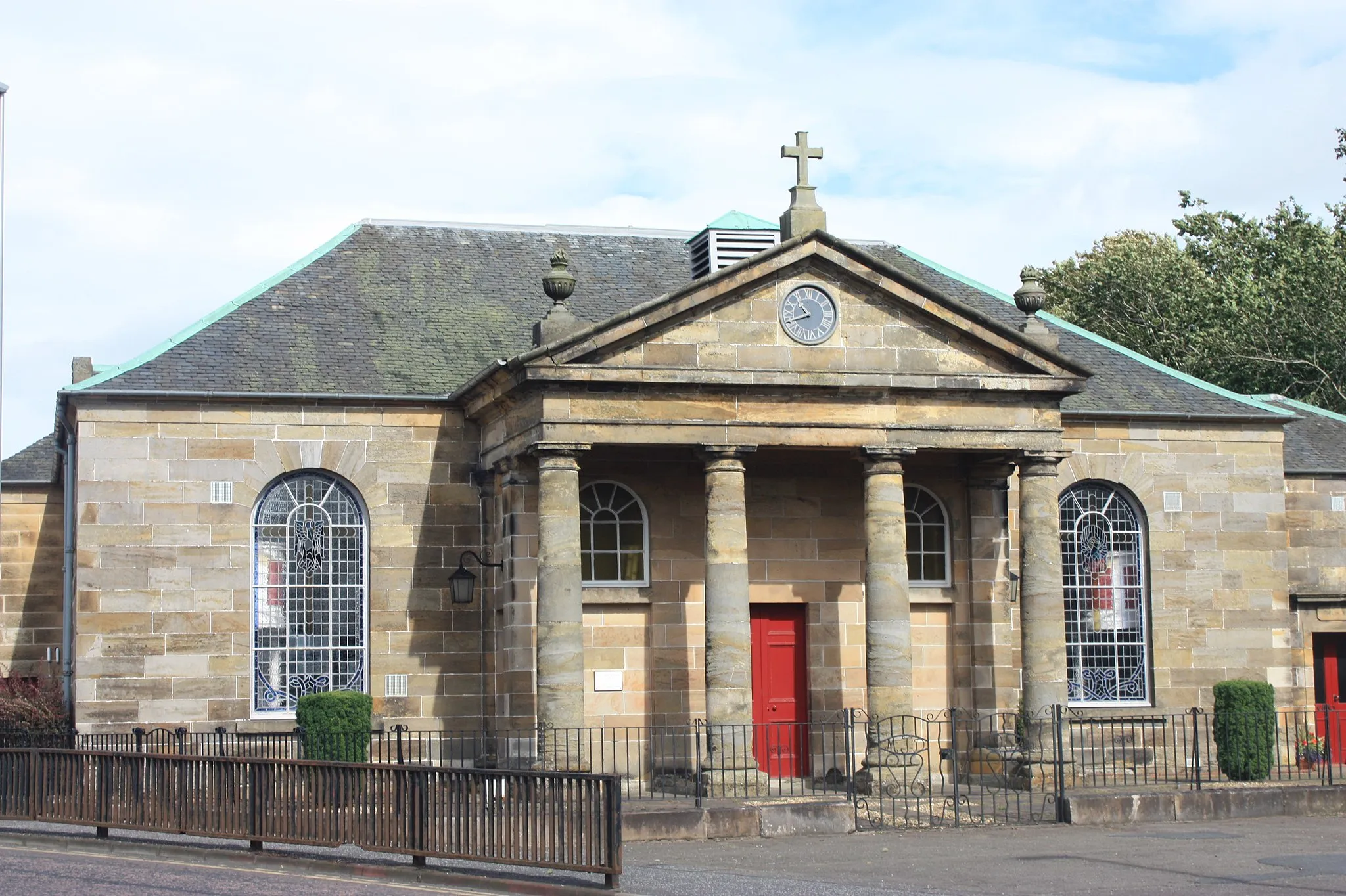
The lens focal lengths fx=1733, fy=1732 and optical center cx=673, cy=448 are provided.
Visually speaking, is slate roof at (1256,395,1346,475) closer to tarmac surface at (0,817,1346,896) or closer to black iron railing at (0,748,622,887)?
tarmac surface at (0,817,1346,896)

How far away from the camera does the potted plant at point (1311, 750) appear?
25984mm

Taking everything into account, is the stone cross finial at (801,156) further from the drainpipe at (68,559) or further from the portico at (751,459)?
the drainpipe at (68,559)

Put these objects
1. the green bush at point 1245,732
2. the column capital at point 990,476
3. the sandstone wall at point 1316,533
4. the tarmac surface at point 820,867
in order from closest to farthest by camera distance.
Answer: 1. the tarmac surface at point 820,867
2. the green bush at point 1245,732
3. the column capital at point 990,476
4. the sandstone wall at point 1316,533

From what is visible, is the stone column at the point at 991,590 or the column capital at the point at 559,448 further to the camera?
the stone column at the point at 991,590

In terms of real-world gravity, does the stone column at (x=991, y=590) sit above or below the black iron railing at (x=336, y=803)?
above

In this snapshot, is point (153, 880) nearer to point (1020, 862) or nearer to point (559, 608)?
point (559, 608)

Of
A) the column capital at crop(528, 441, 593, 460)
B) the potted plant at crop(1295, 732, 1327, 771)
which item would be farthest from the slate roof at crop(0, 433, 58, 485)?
the potted plant at crop(1295, 732, 1327, 771)

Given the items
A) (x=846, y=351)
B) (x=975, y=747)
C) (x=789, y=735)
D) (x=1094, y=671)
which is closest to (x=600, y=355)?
(x=846, y=351)

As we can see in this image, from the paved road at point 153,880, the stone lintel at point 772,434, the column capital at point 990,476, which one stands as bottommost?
the paved road at point 153,880

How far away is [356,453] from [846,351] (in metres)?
7.20

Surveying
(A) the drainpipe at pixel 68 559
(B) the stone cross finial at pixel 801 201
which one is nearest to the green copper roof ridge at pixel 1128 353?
(B) the stone cross finial at pixel 801 201

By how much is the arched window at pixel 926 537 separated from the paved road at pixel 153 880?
12.2 metres

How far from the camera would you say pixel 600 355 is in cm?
2194

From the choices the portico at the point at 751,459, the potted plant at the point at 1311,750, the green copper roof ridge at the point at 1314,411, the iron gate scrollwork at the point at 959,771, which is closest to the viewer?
the iron gate scrollwork at the point at 959,771
